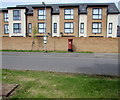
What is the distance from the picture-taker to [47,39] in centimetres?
1797

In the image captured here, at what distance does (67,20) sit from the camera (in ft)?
88.3

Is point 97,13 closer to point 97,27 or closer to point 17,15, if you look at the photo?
point 97,27

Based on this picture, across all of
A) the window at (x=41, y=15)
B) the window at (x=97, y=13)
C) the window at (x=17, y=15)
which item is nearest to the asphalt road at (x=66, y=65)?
the window at (x=97, y=13)

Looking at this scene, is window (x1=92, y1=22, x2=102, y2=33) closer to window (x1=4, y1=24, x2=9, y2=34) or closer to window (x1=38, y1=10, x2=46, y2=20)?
window (x1=38, y1=10, x2=46, y2=20)

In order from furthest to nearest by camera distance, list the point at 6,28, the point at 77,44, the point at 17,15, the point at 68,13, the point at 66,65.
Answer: the point at 6,28 < the point at 17,15 < the point at 68,13 < the point at 77,44 < the point at 66,65

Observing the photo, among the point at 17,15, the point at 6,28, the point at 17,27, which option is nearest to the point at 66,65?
the point at 17,27

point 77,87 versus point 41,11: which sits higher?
point 41,11

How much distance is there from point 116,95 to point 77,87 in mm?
1156

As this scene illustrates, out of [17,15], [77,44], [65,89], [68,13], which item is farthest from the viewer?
[17,15]

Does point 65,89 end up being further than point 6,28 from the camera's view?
No

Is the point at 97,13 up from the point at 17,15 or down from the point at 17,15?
down

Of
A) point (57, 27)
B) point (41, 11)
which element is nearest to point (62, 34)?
point (57, 27)

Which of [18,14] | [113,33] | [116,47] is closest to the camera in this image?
[116,47]

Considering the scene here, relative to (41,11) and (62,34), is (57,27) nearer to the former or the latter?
(62,34)
